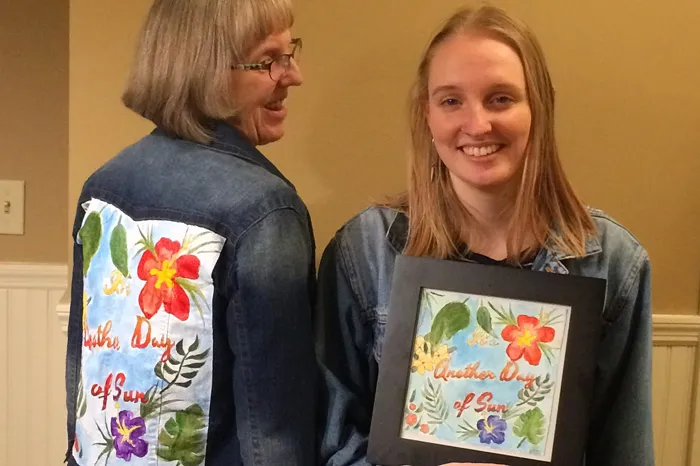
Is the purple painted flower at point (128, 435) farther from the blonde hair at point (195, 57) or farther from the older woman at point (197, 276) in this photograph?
the blonde hair at point (195, 57)

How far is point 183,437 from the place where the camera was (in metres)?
0.87

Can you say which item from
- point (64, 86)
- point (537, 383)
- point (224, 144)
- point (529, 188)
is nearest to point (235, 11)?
point (224, 144)

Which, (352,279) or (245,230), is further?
(352,279)

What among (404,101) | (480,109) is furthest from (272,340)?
(404,101)

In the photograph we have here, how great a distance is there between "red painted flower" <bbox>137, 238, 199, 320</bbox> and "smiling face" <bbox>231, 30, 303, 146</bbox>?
21cm

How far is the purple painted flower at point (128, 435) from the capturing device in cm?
88

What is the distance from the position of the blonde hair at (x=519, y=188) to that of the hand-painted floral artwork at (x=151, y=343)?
1.05ft

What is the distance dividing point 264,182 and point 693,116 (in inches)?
40.1

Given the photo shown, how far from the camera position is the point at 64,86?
1606 millimetres

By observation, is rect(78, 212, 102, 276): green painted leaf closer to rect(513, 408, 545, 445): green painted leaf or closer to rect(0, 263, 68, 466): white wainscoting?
→ rect(513, 408, 545, 445): green painted leaf

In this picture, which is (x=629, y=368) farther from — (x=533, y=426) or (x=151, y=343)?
(x=151, y=343)

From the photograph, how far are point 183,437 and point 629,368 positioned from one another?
626 mm

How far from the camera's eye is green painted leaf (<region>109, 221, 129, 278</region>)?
882mm

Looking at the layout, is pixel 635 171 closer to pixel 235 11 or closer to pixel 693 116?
pixel 693 116
